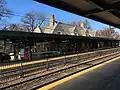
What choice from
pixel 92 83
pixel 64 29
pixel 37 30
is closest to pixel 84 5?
pixel 92 83

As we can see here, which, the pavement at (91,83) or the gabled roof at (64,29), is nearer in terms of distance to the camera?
the pavement at (91,83)

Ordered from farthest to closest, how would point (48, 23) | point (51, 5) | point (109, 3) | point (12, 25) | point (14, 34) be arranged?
1. point (48, 23)
2. point (12, 25)
3. point (14, 34)
4. point (109, 3)
5. point (51, 5)

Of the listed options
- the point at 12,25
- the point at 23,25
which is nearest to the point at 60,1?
the point at 12,25

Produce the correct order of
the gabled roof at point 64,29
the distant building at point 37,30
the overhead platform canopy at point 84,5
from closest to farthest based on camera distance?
the overhead platform canopy at point 84,5 → the gabled roof at point 64,29 → the distant building at point 37,30

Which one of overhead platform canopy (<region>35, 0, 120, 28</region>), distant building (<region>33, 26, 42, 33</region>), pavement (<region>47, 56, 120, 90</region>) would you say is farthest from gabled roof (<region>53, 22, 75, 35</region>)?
pavement (<region>47, 56, 120, 90</region>)

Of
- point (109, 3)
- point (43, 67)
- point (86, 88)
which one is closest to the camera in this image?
point (86, 88)

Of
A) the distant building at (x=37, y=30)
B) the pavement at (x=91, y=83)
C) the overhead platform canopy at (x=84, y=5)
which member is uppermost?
the distant building at (x=37, y=30)

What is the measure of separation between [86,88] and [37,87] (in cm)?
194

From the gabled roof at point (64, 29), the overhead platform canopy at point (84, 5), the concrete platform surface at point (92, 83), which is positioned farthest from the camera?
the gabled roof at point (64, 29)

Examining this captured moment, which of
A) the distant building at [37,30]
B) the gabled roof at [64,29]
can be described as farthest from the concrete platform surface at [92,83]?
the distant building at [37,30]

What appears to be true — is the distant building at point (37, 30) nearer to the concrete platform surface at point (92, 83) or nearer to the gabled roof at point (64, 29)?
the gabled roof at point (64, 29)

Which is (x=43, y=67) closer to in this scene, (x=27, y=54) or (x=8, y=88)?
(x=8, y=88)

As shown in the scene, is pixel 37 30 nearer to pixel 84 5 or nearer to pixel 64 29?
pixel 64 29

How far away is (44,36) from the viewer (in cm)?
3525
